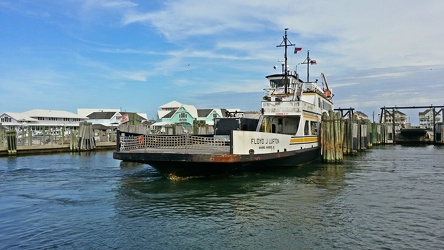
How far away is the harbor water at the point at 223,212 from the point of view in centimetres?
857

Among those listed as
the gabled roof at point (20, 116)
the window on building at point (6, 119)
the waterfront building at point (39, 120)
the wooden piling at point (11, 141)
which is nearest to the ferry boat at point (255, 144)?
the wooden piling at point (11, 141)

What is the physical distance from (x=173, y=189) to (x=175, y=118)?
227 feet

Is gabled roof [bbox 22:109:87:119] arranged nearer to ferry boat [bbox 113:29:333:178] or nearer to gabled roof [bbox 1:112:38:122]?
gabled roof [bbox 1:112:38:122]

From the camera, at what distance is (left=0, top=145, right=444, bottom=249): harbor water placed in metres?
8.57

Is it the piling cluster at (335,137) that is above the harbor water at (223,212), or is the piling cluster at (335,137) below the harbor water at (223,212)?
above

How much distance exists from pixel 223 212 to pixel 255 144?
221 inches

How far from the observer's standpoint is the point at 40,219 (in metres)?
10.5

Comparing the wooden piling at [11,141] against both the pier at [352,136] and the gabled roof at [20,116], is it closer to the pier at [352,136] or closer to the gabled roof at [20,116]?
the pier at [352,136]

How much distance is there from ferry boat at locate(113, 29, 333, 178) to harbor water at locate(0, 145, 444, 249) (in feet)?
2.71

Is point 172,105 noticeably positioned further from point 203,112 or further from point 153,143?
point 153,143

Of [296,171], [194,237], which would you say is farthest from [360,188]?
[194,237]

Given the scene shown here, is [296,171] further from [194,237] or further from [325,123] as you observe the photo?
[194,237]

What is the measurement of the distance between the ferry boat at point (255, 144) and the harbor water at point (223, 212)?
0.82 m

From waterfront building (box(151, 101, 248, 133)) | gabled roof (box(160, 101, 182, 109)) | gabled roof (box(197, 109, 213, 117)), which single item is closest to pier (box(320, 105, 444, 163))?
waterfront building (box(151, 101, 248, 133))
